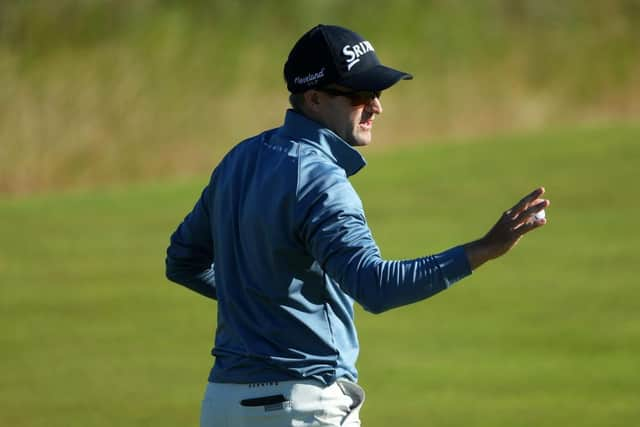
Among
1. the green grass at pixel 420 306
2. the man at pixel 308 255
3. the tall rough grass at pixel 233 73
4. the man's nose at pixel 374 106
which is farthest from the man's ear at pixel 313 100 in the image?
the tall rough grass at pixel 233 73

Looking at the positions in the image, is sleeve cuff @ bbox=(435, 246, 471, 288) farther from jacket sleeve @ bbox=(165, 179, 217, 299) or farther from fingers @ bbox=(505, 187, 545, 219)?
jacket sleeve @ bbox=(165, 179, 217, 299)

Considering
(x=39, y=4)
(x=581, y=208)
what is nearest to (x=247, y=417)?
(x=581, y=208)

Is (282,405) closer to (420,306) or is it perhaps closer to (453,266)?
(453,266)

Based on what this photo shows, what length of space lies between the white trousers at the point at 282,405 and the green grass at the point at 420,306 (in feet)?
13.0

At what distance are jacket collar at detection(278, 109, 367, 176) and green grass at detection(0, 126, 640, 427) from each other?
4056 mm

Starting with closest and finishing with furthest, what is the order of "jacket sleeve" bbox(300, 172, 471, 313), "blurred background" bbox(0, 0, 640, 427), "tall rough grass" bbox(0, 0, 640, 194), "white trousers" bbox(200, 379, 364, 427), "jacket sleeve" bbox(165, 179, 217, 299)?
"jacket sleeve" bbox(300, 172, 471, 313) → "white trousers" bbox(200, 379, 364, 427) → "jacket sleeve" bbox(165, 179, 217, 299) → "blurred background" bbox(0, 0, 640, 427) → "tall rough grass" bbox(0, 0, 640, 194)

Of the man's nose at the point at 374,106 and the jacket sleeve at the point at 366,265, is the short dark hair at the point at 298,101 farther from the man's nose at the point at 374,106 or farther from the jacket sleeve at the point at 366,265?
the jacket sleeve at the point at 366,265

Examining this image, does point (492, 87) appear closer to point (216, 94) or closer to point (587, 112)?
point (587, 112)

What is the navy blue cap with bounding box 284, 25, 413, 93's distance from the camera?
3553 mm

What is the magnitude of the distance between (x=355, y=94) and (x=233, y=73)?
1730 cm

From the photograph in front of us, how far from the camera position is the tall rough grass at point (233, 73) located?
A: 1892 cm

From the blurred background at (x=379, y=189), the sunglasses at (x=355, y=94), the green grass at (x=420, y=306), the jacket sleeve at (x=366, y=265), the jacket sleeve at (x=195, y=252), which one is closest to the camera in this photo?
the jacket sleeve at (x=366, y=265)

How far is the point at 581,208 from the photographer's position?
45.8 feet

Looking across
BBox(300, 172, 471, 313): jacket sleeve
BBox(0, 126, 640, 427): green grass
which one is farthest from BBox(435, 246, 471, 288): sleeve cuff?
BBox(0, 126, 640, 427): green grass
